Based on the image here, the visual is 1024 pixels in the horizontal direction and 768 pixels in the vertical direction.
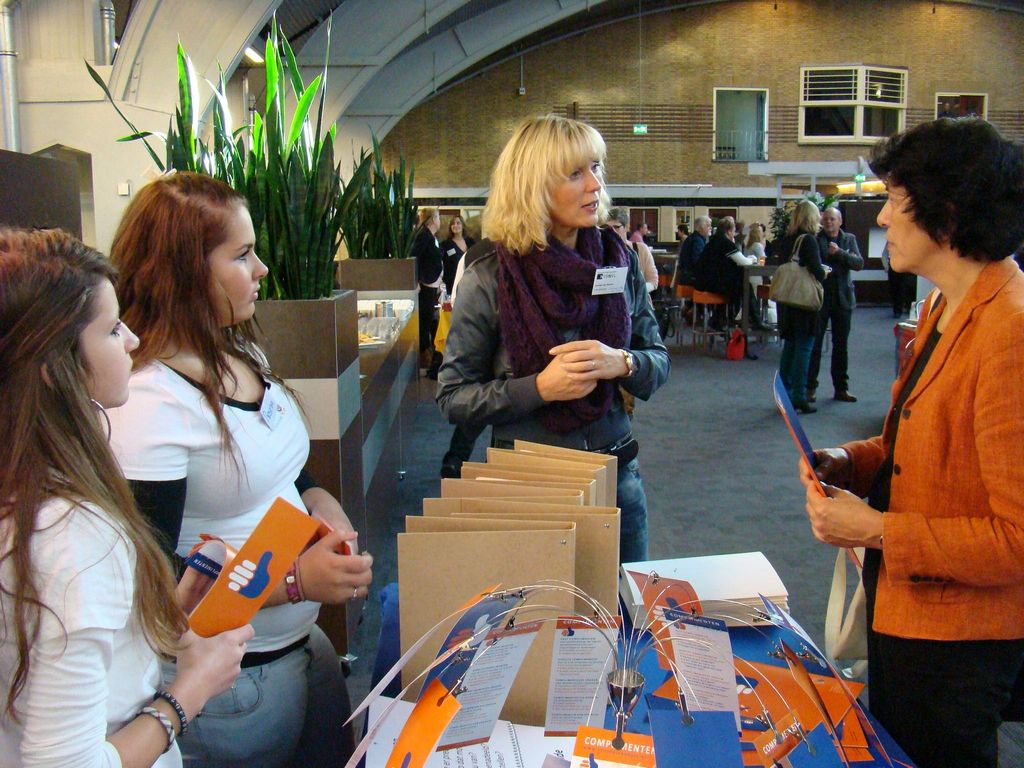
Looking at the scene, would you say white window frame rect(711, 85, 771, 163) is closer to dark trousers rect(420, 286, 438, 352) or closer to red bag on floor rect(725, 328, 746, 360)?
red bag on floor rect(725, 328, 746, 360)

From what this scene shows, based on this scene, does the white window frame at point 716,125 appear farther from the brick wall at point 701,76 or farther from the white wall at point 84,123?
the white wall at point 84,123

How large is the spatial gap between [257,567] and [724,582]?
93cm

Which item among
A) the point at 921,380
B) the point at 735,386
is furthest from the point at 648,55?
the point at 921,380

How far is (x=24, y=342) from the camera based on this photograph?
2.64 feet

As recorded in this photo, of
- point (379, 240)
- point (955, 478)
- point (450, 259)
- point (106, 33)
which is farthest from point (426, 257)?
point (955, 478)

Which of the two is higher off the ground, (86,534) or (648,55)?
(648,55)

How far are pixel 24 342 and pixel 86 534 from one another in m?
0.19

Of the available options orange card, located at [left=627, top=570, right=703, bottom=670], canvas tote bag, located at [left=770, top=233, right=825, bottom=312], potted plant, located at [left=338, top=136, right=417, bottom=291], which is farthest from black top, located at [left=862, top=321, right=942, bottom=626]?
canvas tote bag, located at [left=770, top=233, right=825, bottom=312]

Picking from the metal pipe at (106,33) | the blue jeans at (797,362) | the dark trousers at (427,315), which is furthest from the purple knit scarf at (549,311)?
the metal pipe at (106,33)

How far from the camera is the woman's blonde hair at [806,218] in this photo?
259 inches

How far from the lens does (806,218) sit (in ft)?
21.6

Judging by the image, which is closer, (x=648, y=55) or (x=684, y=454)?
(x=684, y=454)

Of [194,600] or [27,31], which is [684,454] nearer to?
[194,600]

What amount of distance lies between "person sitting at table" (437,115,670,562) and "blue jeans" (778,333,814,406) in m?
4.91
